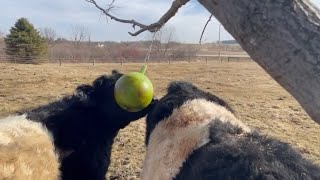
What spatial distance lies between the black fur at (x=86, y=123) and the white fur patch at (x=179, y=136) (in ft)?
3.48

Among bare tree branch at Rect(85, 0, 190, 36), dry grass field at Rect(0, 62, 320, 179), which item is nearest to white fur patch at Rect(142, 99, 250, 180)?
bare tree branch at Rect(85, 0, 190, 36)

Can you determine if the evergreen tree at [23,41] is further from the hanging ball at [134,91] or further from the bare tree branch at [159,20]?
the bare tree branch at [159,20]

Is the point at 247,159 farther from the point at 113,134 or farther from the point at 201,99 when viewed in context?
the point at 113,134

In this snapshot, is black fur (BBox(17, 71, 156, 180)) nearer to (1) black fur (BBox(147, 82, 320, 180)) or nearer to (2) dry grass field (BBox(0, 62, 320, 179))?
(2) dry grass field (BBox(0, 62, 320, 179))

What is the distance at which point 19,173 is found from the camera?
12.8ft

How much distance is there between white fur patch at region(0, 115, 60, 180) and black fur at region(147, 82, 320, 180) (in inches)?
68.0

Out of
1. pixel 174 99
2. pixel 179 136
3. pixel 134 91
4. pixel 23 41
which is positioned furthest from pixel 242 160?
pixel 23 41

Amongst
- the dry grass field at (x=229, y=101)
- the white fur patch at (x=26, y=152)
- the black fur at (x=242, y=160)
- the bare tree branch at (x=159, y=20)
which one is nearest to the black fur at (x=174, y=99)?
the black fur at (x=242, y=160)

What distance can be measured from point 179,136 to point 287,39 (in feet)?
6.62

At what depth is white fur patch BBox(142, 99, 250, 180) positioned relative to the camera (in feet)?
10.3

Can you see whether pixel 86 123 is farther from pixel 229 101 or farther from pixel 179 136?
pixel 229 101


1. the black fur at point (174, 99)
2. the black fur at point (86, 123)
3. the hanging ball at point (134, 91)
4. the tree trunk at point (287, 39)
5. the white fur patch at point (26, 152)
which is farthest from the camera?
the black fur at point (86, 123)

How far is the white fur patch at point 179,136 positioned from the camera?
3.14m

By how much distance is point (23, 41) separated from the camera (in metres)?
39.9
